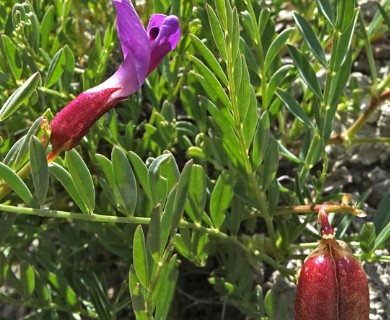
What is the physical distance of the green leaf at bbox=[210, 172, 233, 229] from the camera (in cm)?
110

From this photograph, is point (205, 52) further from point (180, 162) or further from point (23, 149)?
point (180, 162)

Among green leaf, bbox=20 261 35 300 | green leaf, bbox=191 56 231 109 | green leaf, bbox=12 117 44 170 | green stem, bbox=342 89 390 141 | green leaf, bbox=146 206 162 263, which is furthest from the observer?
green stem, bbox=342 89 390 141

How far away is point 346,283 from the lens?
0.95 m

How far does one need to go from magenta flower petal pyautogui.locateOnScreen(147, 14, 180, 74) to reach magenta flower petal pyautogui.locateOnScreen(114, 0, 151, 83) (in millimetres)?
15

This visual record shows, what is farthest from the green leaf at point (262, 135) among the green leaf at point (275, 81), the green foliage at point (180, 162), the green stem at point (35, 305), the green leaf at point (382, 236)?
the green stem at point (35, 305)

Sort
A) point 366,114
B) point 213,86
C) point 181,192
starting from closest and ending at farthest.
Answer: point 181,192
point 213,86
point 366,114

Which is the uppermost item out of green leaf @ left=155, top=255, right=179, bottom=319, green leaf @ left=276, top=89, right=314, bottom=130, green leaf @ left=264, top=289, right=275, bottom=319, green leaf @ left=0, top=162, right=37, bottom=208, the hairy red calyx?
the hairy red calyx

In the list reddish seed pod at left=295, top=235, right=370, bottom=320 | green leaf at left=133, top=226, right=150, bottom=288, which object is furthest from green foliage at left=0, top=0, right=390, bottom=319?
reddish seed pod at left=295, top=235, right=370, bottom=320

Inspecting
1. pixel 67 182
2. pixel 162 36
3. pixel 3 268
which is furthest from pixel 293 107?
pixel 3 268

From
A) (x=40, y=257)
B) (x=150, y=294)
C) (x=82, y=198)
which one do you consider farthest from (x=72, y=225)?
(x=150, y=294)

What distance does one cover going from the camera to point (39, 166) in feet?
2.80

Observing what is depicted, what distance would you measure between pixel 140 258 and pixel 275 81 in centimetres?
45

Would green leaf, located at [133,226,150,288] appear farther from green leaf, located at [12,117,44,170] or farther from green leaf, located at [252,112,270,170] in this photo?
green leaf, located at [252,112,270,170]

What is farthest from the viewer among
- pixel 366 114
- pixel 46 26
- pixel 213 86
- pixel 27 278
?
pixel 366 114
